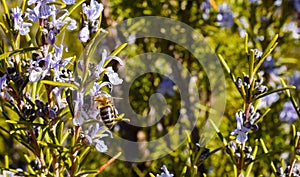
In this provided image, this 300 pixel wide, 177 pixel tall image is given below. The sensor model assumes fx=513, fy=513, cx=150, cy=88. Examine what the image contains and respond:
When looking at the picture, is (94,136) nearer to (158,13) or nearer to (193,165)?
(193,165)

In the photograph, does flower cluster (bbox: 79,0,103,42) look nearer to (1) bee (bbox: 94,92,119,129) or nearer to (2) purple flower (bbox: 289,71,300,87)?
(1) bee (bbox: 94,92,119,129)

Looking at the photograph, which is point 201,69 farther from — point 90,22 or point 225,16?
point 90,22

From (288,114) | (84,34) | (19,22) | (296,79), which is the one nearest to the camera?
(84,34)

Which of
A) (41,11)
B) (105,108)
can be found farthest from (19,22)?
(105,108)

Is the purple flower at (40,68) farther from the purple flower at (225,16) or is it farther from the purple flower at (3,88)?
the purple flower at (225,16)

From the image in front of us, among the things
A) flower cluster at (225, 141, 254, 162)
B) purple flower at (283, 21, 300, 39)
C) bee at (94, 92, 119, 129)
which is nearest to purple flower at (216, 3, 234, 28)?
purple flower at (283, 21, 300, 39)

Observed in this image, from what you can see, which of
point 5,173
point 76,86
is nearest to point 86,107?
point 76,86
